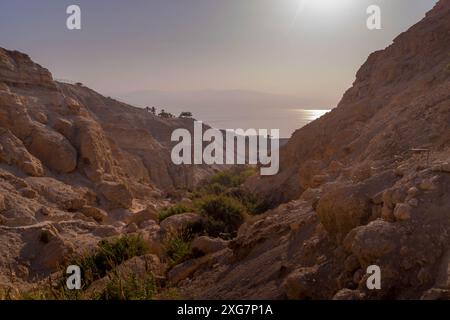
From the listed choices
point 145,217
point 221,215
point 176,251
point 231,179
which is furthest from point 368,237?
point 231,179

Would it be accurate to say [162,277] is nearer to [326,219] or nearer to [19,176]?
[326,219]

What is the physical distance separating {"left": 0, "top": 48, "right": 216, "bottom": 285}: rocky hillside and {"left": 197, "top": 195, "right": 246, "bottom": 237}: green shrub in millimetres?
3608

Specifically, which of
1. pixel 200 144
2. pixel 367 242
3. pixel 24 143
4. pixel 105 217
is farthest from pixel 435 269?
pixel 200 144

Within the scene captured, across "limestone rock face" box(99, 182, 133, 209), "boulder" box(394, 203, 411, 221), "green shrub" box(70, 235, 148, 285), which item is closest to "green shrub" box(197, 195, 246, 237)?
"green shrub" box(70, 235, 148, 285)

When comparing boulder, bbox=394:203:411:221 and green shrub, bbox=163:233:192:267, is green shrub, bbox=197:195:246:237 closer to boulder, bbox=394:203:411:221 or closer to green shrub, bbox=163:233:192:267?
green shrub, bbox=163:233:192:267

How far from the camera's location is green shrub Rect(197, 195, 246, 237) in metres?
8.95

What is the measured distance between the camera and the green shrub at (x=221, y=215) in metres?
8.95

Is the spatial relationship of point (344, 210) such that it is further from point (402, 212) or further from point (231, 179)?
point (231, 179)

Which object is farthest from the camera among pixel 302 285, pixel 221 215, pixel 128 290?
pixel 221 215

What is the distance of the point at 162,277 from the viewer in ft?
19.5

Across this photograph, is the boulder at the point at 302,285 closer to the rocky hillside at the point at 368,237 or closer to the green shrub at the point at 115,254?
the rocky hillside at the point at 368,237

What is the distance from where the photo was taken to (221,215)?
9.59 meters

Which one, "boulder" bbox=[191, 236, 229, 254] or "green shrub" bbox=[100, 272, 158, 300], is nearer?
"green shrub" bbox=[100, 272, 158, 300]

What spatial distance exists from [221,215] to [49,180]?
10049mm
